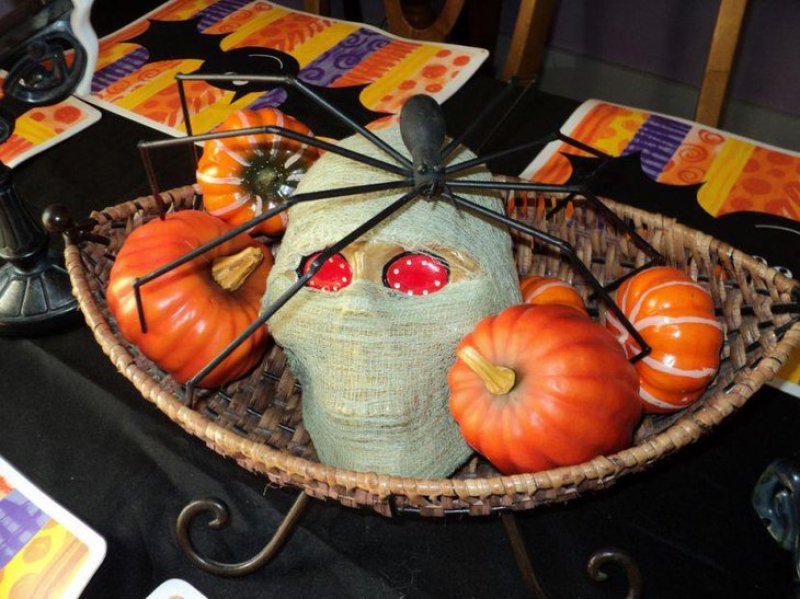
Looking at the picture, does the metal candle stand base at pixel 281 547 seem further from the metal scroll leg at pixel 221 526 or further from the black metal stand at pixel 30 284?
the black metal stand at pixel 30 284

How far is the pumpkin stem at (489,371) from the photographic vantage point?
0.51 meters

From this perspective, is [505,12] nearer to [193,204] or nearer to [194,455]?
[193,204]

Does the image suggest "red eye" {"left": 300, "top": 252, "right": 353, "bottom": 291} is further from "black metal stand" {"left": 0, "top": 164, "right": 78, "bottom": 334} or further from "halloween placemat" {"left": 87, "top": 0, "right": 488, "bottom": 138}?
"halloween placemat" {"left": 87, "top": 0, "right": 488, "bottom": 138}

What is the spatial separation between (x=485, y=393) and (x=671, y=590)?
0.25 meters

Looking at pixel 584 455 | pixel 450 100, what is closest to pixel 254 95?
pixel 450 100

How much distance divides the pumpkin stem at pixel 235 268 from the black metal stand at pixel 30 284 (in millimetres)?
238

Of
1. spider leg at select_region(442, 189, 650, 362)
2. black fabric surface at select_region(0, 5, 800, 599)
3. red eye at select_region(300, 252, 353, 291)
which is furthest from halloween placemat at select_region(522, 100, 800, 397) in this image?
red eye at select_region(300, 252, 353, 291)

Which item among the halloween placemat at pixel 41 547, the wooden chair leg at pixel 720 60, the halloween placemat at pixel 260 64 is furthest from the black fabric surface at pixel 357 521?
the wooden chair leg at pixel 720 60

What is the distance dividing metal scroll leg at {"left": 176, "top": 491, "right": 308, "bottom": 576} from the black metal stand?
31 cm

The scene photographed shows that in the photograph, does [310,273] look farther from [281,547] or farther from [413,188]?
[281,547]

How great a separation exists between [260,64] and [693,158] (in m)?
0.70

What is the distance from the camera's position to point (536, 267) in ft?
2.56

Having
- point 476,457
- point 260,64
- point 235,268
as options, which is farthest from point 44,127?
point 476,457

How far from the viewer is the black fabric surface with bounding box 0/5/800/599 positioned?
2.05 ft
